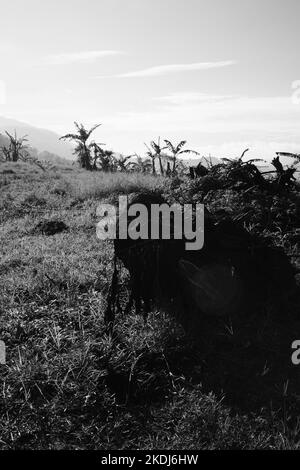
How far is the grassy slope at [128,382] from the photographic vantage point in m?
2.70

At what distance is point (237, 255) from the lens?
12.4 ft

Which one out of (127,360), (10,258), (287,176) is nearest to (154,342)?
(127,360)

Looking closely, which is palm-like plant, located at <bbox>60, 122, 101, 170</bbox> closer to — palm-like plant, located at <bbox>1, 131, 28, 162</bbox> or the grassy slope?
palm-like plant, located at <bbox>1, 131, 28, 162</bbox>

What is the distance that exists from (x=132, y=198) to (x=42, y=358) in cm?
169

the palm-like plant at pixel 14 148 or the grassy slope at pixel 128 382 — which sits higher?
the palm-like plant at pixel 14 148

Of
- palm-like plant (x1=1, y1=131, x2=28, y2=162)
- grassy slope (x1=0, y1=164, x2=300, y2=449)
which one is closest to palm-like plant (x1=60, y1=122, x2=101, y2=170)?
palm-like plant (x1=1, y1=131, x2=28, y2=162)

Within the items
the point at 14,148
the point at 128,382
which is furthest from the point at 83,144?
the point at 128,382

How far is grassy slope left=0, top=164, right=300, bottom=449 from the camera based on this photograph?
2.70 m

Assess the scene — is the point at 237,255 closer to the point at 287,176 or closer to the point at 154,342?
the point at 154,342

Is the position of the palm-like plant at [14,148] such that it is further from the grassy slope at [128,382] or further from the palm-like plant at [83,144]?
the grassy slope at [128,382]

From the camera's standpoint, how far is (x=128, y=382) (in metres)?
3.21

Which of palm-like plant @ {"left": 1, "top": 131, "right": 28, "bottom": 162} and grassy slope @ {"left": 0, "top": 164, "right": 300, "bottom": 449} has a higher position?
palm-like plant @ {"left": 1, "top": 131, "right": 28, "bottom": 162}

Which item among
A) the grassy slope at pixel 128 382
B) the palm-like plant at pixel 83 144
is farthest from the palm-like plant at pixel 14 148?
the grassy slope at pixel 128 382

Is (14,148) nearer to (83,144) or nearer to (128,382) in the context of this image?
(83,144)
